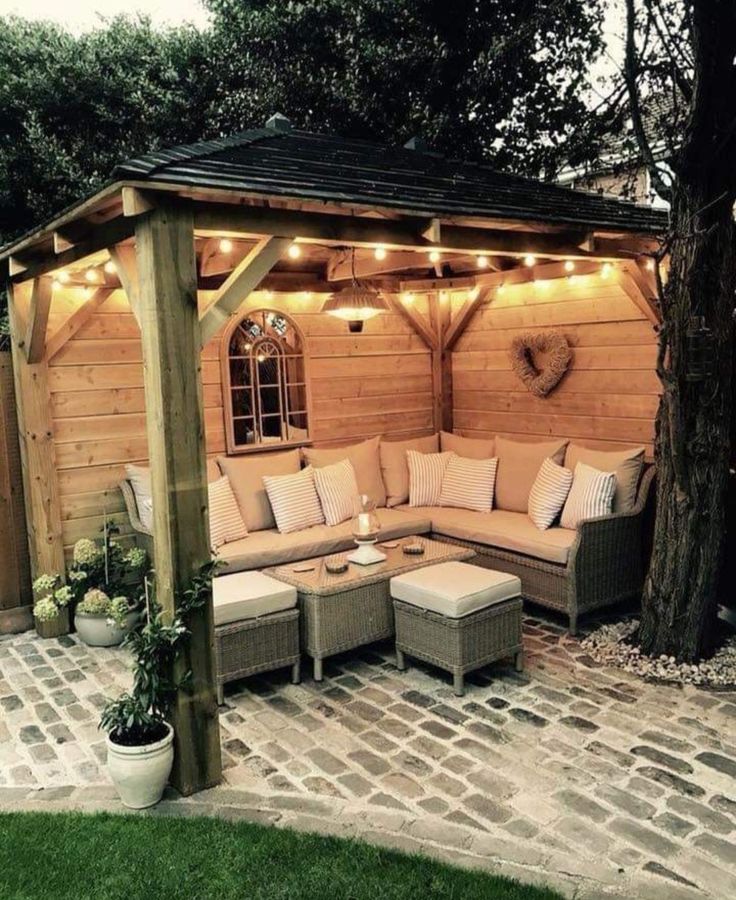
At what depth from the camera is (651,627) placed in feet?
15.6

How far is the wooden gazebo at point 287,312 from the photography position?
332 cm

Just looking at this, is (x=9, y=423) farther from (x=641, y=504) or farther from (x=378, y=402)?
(x=641, y=504)

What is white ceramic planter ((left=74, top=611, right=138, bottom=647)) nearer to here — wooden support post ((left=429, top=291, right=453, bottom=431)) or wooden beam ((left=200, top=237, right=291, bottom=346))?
wooden beam ((left=200, top=237, right=291, bottom=346))

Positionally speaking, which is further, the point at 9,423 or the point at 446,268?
the point at 446,268

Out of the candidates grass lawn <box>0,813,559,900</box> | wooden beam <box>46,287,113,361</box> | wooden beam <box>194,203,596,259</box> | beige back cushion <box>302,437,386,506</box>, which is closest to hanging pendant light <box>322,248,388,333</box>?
wooden beam <box>194,203,596,259</box>

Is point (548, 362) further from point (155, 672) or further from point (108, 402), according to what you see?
point (155, 672)

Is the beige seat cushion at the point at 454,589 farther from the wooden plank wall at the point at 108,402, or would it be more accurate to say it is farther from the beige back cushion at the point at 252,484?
the wooden plank wall at the point at 108,402

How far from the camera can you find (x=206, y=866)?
2.87 metres

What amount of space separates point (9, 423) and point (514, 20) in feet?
29.5

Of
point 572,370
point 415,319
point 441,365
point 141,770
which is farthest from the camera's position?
point 441,365

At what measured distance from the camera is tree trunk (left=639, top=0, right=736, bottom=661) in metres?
4.31

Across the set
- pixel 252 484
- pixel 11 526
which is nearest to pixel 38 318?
pixel 11 526

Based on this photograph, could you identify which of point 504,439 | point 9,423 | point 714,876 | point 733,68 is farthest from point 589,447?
point 9,423

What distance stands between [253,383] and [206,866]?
14.8ft
